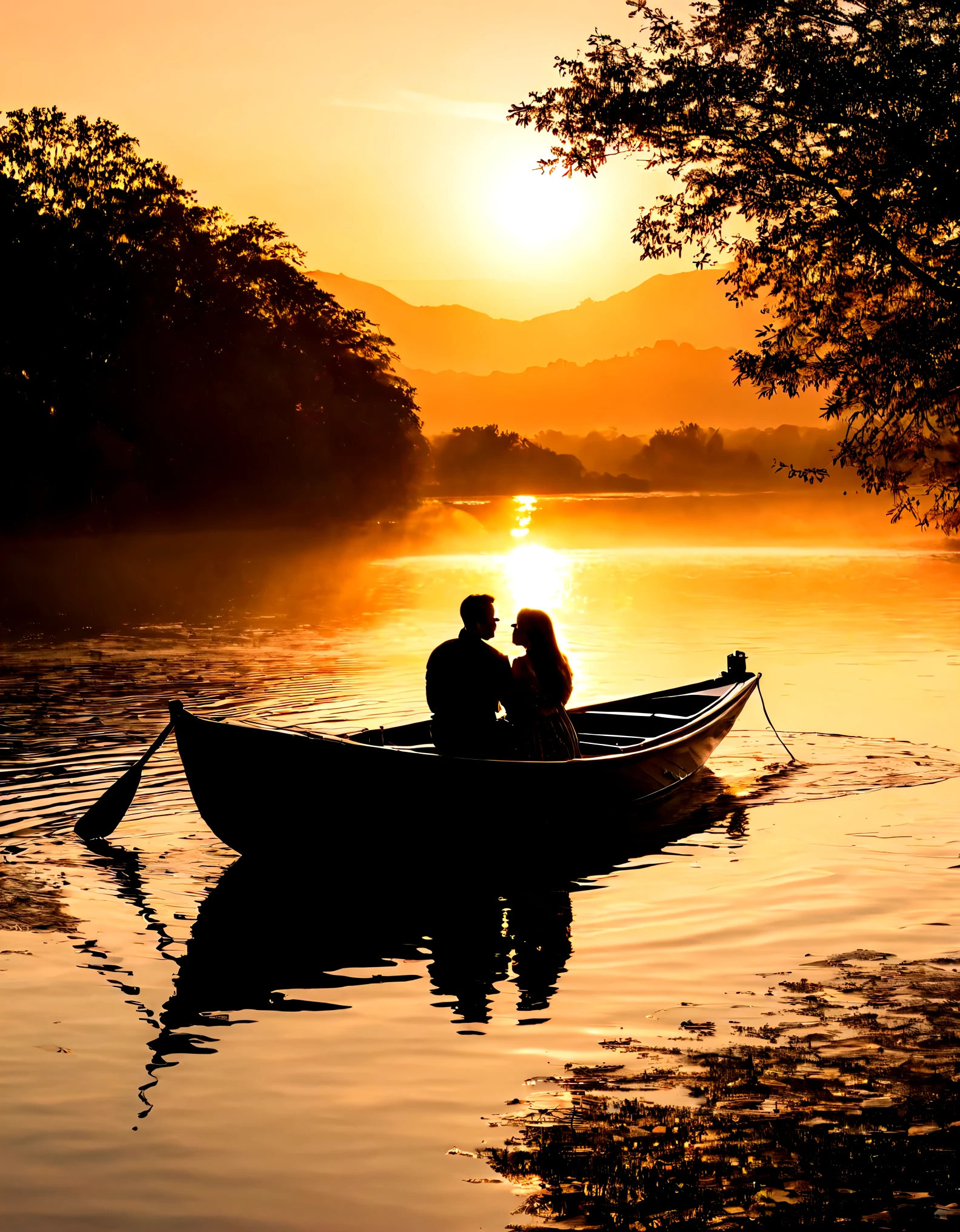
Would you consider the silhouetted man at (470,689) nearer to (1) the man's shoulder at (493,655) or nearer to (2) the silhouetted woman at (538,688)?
(1) the man's shoulder at (493,655)

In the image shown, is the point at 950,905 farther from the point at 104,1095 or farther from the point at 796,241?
the point at 796,241

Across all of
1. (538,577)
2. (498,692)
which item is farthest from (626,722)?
(538,577)

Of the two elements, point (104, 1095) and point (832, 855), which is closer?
point (104, 1095)

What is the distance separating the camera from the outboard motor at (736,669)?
17797 mm

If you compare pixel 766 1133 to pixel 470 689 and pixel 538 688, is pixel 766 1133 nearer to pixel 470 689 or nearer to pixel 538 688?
pixel 470 689

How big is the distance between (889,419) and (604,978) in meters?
8.25

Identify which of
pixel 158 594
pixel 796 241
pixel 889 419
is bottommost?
pixel 158 594

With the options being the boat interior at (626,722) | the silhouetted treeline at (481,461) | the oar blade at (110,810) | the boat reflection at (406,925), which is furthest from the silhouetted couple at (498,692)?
A: the silhouetted treeline at (481,461)

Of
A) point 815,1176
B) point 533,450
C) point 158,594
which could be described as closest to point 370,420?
point 158,594

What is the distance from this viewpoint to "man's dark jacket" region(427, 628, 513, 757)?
36.4ft

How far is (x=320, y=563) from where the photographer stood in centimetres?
6700

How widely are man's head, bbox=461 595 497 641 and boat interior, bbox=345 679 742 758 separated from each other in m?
2.21

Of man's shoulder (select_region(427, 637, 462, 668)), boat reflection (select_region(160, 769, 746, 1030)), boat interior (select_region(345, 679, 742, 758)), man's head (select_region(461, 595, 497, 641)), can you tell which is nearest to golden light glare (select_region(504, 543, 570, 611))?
boat interior (select_region(345, 679, 742, 758))

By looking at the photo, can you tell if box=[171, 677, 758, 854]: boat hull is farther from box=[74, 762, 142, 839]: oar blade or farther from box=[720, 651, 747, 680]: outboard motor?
box=[720, 651, 747, 680]: outboard motor
